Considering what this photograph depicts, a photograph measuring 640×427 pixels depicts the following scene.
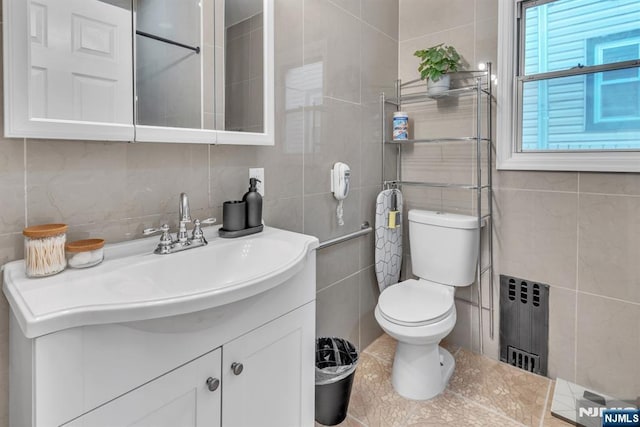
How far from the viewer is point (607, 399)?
164 cm

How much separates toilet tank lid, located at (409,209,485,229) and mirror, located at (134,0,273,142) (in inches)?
41.2

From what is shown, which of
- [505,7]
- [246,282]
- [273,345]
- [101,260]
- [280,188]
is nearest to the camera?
[246,282]

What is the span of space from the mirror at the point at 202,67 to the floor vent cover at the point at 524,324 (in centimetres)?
159

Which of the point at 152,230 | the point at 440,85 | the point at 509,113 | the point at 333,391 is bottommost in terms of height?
the point at 333,391

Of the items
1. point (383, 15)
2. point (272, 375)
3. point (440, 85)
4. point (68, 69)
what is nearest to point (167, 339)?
point (272, 375)

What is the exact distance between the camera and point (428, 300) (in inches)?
67.7

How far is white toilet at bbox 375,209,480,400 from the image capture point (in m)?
1.56

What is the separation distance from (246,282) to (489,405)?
1.48 meters

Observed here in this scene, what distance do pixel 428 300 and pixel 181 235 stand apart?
1.23 metres

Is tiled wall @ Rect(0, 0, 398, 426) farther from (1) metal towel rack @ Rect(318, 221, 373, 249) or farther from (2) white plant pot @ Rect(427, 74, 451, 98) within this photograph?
(2) white plant pot @ Rect(427, 74, 451, 98)

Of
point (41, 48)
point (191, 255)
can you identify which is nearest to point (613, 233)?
point (191, 255)

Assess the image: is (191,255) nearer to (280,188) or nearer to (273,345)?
(273,345)

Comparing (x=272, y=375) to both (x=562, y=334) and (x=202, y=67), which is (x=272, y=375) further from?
(x=562, y=334)

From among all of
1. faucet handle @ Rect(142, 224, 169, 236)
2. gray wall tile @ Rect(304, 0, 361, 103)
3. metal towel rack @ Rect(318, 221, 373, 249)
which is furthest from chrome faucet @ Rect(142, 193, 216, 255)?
gray wall tile @ Rect(304, 0, 361, 103)
